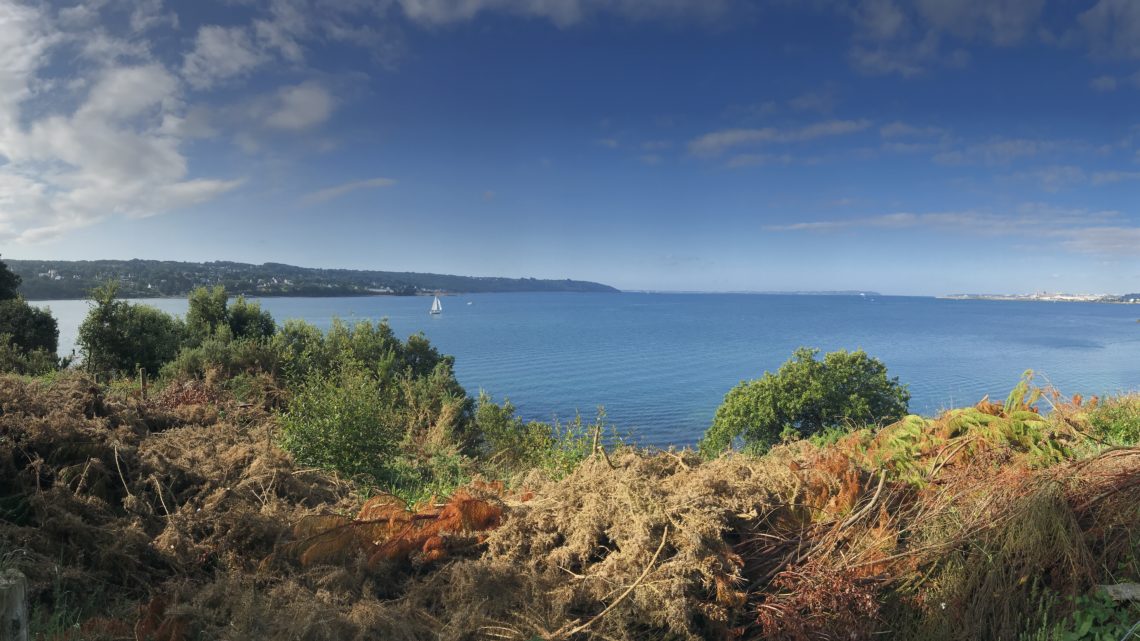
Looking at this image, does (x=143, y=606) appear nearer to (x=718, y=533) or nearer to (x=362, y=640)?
(x=362, y=640)

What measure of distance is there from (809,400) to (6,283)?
38053 millimetres

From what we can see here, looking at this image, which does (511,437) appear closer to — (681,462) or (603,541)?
(681,462)

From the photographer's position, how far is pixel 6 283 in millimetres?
30500

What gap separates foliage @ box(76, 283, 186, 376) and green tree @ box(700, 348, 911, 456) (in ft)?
65.4

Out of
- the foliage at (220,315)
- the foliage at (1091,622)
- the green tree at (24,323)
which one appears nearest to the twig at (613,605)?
the foliage at (1091,622)

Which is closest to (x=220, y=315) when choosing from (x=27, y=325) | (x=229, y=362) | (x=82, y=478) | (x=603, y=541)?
(x=27, y=325)

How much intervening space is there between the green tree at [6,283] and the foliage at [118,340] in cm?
1348

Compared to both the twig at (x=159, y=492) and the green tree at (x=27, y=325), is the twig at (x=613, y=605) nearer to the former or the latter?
the twig at (x=159, y=492)

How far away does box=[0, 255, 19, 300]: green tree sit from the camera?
30.1 meters

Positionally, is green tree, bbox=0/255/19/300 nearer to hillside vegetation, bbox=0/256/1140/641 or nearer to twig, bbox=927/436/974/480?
hillside vegetation, bbox=0/256/1140/641

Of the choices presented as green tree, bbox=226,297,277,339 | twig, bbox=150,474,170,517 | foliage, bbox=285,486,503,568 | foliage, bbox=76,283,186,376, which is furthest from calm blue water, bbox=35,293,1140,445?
twig, bbox=150,474,170,517

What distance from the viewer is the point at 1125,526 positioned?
13.9 feet

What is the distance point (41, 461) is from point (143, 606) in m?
2.22

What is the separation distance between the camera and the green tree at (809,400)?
21.4 m
